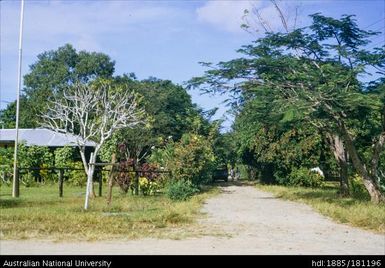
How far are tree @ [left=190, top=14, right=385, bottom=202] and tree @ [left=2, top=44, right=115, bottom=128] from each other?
1246 inches

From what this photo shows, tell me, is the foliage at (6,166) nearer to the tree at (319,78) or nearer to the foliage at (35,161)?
the foliage at (35,161)

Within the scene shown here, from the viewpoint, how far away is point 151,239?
10.3 m

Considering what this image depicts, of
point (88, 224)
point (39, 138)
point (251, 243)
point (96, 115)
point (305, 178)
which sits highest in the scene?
point (96, 115)

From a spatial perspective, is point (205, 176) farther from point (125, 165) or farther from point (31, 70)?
point (31, 70)

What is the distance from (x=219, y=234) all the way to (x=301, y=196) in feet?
42.4

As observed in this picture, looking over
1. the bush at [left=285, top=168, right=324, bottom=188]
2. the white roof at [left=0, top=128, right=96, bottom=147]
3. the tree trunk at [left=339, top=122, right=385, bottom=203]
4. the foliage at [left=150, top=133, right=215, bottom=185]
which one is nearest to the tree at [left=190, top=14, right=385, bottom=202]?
the tree trunk at [left=339, top=122, right=385, bottom=203]

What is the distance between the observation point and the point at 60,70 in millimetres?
48719

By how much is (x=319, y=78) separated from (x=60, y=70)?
1462 inches

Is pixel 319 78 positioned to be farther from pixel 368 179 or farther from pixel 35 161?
pixel 35 161

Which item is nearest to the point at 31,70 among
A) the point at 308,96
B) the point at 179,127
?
the point at 179,127

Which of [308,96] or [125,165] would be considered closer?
[308,96]

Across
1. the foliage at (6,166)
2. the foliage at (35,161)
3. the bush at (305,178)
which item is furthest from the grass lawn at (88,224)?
the bush at (305,178)

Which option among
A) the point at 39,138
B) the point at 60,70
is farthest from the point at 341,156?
the point at 60,70

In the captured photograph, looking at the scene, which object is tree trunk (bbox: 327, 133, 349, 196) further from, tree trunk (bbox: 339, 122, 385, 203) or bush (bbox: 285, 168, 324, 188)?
bush (bbox: 285, 168, 324, 188)
